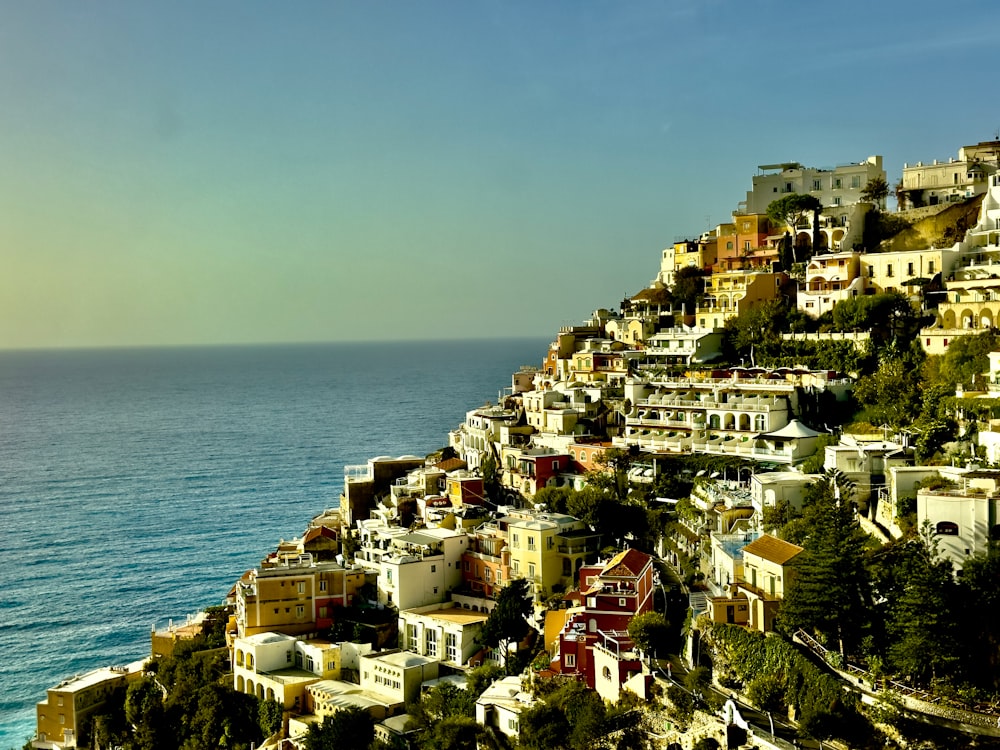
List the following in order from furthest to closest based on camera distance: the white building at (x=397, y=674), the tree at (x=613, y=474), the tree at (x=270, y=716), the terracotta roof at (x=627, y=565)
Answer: the tree at (x=613, y=474), the tree at (x=270, y=716), the white building at (x=397, y=674), the terracotta roof at (x=627, y=565)

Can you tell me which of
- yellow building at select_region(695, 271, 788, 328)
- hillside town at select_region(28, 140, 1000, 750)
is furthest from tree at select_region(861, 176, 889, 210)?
yellow building at select_region(695, 271, 788, 328)

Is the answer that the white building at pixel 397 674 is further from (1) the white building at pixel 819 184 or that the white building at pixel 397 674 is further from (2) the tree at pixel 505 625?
(1) the white building at pixel 819 184

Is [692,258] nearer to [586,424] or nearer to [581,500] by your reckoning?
[586,424]

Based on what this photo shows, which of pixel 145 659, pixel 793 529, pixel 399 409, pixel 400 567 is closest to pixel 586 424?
pixel 400 567

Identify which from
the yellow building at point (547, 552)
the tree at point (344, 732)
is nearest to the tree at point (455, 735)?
the tree at point (344, 732)

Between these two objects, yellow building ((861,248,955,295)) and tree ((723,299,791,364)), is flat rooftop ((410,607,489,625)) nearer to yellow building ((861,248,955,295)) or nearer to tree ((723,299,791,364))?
tree ((723,299,791,364))

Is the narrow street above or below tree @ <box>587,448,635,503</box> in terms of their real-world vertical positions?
below

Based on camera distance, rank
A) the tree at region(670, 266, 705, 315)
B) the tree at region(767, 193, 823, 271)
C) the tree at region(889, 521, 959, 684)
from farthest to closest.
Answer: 1. the tree at region(670, 266, 705, 315)
2. the tree at region(767, 193, 823, 271)
3. the tree at region(889, 521, 959, 684)
